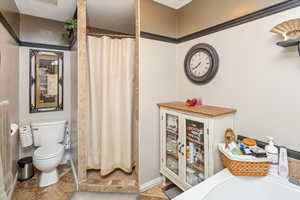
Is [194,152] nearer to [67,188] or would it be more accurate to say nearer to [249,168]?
[249,168]

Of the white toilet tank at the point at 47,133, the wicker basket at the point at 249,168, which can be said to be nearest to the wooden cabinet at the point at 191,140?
the wicker basket at the point at 249,168

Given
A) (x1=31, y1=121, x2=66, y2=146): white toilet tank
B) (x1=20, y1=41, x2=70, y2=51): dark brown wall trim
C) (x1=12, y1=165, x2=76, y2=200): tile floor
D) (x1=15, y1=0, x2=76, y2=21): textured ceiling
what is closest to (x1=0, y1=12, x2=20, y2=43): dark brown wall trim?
(x1=20, y1=41, x2=70, y2=51): dark brown wall trim

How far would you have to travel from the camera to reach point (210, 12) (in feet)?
5.56

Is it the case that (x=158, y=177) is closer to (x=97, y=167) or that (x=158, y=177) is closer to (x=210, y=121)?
(x=97, y=167)

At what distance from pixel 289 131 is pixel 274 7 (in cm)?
104

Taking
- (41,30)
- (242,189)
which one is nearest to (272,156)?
(242,189)

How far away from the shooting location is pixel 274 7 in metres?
1.20

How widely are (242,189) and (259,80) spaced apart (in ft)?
3.13

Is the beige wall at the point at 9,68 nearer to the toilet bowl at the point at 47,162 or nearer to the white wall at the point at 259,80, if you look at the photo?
the toilet bowl at the point at 47,162

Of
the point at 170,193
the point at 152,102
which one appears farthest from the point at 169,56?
the point at 170,193

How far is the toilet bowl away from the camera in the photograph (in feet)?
6.00

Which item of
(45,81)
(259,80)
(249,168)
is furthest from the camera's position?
(45,81)

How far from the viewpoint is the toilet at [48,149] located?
6.06ft

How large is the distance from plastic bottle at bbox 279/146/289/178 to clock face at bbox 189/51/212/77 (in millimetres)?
1024
